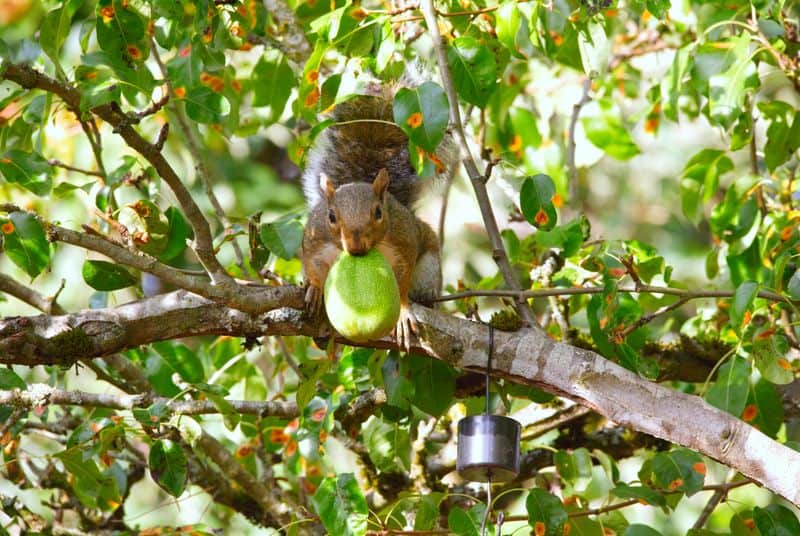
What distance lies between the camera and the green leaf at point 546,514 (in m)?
2.27

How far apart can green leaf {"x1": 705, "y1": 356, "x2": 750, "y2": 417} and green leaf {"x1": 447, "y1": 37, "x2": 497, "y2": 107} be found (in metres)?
0.75

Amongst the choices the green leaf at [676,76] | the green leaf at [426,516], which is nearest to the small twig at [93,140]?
the green leaf at [426,516]

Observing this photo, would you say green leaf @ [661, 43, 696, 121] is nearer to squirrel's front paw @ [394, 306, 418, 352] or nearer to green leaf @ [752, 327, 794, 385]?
green leaf @ [752, 327, 794, 385]

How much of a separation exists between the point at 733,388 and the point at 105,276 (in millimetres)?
1301

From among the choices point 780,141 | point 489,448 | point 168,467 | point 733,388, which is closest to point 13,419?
point 168,467

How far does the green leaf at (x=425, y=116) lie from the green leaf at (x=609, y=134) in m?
1.26

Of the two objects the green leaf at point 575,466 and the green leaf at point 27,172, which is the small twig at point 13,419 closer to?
the green leaf at point 27,172

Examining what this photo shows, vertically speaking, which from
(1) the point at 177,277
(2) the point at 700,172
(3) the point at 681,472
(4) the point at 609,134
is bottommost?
(3) the point at 681,472

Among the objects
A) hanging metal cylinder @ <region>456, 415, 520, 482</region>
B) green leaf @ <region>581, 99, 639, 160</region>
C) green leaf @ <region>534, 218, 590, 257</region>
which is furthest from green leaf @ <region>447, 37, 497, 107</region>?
green leaf @ <region>581, 99, 639, 160</region>

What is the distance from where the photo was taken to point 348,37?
2418 mm

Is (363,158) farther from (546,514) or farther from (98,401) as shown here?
(546,514)

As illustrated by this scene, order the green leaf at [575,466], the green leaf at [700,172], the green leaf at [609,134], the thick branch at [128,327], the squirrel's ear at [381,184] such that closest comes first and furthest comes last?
1. the thick branch at [128,327]
2. the green leaf at [575,466]
3. the squirrel's ear at [381,184]
4. the green leaf at [700,172]
5. the green leaf at [609,134]

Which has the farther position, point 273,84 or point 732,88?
point 273,84

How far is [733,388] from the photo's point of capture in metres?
2.38
